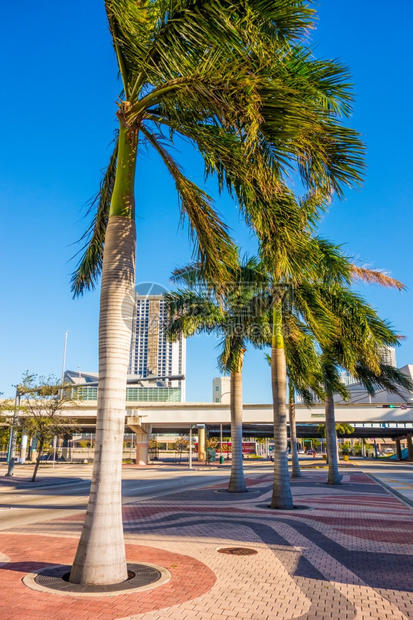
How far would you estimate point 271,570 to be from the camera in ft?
25.9

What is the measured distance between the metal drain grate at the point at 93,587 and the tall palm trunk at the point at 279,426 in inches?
336

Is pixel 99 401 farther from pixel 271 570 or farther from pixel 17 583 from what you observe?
pixel 271 570

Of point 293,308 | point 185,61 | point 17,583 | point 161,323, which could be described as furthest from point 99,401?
point 161,323

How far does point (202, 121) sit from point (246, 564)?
7.33 metres

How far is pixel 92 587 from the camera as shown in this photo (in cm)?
640

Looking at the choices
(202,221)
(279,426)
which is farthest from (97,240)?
(279,426)

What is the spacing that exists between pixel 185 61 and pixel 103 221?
13.7 feet

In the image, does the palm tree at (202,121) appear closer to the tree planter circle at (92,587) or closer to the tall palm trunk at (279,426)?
the tree planter circle at (92,587)

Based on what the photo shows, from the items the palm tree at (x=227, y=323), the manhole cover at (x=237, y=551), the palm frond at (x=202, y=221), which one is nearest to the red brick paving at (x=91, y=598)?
the manhole cover at (x=237, y=551)

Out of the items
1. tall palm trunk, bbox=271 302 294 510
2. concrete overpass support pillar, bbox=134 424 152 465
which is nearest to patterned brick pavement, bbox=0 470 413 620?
tall palm trunk, bbox=271 302 294 510

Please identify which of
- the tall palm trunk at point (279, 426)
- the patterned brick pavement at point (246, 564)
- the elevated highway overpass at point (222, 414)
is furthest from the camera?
the elevated highway overpass at point (222, 414)

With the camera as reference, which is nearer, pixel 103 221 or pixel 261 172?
pixel 261 172

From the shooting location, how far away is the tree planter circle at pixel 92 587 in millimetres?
6289

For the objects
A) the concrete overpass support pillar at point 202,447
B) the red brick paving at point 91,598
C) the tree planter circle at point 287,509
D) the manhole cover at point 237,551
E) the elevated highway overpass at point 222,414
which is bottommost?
the tree planter circle at point 287,509
